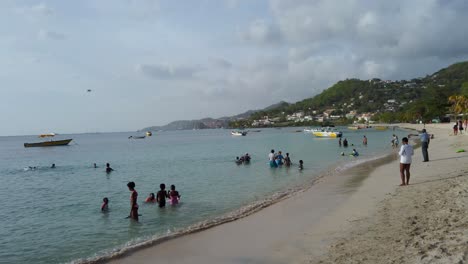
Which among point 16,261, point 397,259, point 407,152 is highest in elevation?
point 407,152

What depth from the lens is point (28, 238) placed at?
12.7 m

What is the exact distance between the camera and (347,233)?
946 centimetres

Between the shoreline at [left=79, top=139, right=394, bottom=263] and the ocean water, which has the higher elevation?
the shoreline at [left=79, top=139, right=394, bottom=263]

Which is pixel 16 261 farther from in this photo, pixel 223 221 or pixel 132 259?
pixel 223 221

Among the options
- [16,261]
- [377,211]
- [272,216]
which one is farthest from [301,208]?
[16,261]

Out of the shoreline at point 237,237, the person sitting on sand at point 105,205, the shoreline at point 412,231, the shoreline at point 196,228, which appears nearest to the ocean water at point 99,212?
the person sitting on sand at point 105,205

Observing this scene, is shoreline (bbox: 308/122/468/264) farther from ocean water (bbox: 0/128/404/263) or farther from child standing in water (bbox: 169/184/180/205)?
child standing in water (bbox: 169/184/180/205)

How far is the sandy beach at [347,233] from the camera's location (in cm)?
752

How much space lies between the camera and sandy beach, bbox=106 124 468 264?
24.7ft

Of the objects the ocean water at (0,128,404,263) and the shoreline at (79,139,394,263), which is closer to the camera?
the shoreline at (79,139,394,263)

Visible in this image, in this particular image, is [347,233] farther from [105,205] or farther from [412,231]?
[105,205]

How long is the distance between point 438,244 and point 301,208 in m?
6.48

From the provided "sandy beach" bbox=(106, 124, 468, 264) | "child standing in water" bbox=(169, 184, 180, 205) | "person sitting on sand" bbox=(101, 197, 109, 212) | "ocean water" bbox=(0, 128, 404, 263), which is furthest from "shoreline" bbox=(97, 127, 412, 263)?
"person sitting on sand" bbox=(101, 197, 109, 212)

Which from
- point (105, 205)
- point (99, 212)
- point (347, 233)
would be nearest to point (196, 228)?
point (347, 233)
